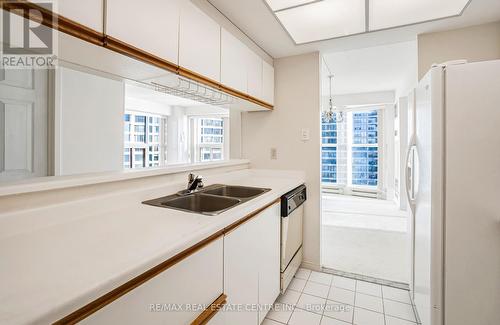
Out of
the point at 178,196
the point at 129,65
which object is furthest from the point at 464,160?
the point at 129,65

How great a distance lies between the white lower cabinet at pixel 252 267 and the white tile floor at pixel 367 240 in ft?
3.80

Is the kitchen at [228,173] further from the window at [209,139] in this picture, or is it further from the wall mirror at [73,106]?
the window at [209,139]

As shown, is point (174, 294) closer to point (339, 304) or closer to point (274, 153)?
point (339, 304)

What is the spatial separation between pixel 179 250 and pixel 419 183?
1556 millimetres

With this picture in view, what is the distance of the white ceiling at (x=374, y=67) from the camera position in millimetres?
2982

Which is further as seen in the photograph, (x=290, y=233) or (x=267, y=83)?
(x=267, y=83)

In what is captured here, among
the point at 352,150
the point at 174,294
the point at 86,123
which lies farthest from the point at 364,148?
the point at 174,294

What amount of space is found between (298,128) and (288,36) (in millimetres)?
870

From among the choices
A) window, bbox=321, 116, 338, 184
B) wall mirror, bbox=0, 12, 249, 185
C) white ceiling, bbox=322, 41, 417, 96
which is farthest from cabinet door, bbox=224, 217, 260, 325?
window, bbox=321, 116, 338, 184

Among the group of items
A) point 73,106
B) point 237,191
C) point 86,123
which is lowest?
point 237,191

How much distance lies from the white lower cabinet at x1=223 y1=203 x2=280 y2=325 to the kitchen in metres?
0.01

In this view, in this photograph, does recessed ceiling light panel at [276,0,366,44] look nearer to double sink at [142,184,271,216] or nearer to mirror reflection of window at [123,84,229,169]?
double sink at [142,184,271,216]

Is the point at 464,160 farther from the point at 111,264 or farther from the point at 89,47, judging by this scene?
the point at 89,47

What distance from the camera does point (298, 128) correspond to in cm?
252
